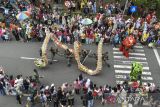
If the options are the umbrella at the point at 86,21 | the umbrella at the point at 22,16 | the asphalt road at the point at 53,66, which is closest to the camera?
the asphalt road at the point at 53,66

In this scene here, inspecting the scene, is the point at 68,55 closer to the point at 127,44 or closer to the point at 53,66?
the point at 53,66

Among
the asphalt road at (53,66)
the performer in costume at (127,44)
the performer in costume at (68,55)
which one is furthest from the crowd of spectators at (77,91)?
the performer in costume at (127,44)

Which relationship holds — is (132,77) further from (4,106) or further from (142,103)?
(4,106)

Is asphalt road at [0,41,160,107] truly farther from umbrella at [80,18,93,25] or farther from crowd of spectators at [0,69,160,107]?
umbrella at [80,18,93,25]

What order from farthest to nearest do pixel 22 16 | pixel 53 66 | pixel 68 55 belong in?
pixel 22 16, pixel 53 66, pixel 68 55

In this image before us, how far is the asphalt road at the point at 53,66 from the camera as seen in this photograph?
30891 millimetres

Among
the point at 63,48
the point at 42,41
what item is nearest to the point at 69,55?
the point at 63,48

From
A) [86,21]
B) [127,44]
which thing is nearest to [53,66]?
[86,21]

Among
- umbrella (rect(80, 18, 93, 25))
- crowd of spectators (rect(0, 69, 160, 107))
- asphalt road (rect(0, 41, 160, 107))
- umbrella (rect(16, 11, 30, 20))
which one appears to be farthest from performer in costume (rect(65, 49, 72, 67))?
umbrella (rect(16, 11, 30, 20))

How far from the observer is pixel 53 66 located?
106 ft

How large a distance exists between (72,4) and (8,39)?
7290mm

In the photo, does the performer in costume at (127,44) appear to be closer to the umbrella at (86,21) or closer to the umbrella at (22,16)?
the umbrella at (86,21)

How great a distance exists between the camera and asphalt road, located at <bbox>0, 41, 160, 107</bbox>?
30.9 metres

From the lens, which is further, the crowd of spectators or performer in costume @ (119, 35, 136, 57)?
performer in costume @ (119, 35, 136, 57)
